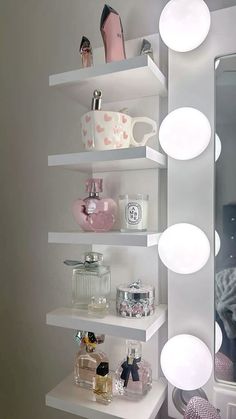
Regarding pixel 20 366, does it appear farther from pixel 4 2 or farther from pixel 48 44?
pixel 4 2

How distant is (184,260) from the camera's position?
25.1 inches

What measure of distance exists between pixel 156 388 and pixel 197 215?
40cm

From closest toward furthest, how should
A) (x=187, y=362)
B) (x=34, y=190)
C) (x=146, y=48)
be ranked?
(x=187, y=362), (x=146, y=48), (x=34, y=190)

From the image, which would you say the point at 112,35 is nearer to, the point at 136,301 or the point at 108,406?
the point at 136,301

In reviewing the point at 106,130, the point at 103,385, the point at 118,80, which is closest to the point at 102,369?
the point at 103,385

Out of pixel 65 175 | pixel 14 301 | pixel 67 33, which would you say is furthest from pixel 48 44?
pixel 14 301

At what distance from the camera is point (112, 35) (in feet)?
2.26

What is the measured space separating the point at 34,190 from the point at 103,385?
A: 1.85 ft

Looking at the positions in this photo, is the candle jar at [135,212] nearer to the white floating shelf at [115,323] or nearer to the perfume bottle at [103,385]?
the white floating shelf at [115,323]

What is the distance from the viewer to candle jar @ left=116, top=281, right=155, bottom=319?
2.24ft

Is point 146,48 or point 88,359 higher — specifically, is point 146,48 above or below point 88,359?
above

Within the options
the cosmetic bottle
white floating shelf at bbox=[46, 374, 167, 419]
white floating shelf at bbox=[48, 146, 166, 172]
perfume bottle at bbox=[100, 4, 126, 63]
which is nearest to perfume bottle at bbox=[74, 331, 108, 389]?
Result: white floating shelf at bbox=[46, 374, 167, 419]

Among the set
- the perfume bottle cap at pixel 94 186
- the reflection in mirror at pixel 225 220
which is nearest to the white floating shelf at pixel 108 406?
the reflection in mirror at pixel 225 220

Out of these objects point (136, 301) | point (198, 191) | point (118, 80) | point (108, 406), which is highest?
point (118, 80)
